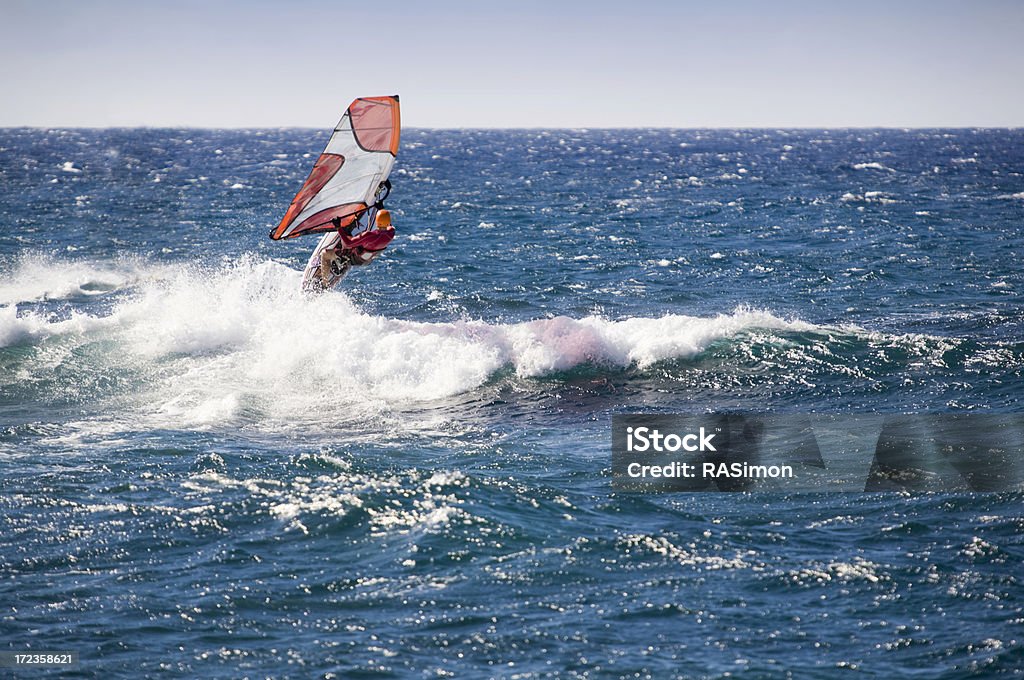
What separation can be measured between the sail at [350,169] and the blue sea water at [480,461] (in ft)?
13.9

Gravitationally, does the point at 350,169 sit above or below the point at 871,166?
below

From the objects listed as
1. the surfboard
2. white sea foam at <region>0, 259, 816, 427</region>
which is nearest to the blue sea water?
white sea foam at <region>0, 259, 816, 427</region>

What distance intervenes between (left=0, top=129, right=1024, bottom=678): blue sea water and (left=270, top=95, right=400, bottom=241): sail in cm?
423

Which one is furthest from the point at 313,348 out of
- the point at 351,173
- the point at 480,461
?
the point at 480,461

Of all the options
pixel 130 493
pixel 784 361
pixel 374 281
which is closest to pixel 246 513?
pixel 130 493

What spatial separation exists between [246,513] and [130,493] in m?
2.50

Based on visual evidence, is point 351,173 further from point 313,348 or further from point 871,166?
point 871,166

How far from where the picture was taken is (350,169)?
79.5ft

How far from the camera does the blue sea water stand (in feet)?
45.0

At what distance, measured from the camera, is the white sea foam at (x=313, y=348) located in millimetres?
24766

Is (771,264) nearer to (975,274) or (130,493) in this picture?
(975,274)

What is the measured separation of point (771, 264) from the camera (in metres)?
43.2

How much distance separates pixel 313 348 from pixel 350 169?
18.4 ft

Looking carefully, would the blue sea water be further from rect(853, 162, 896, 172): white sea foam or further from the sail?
rect(853, 162, 896, 172): white sea foam
